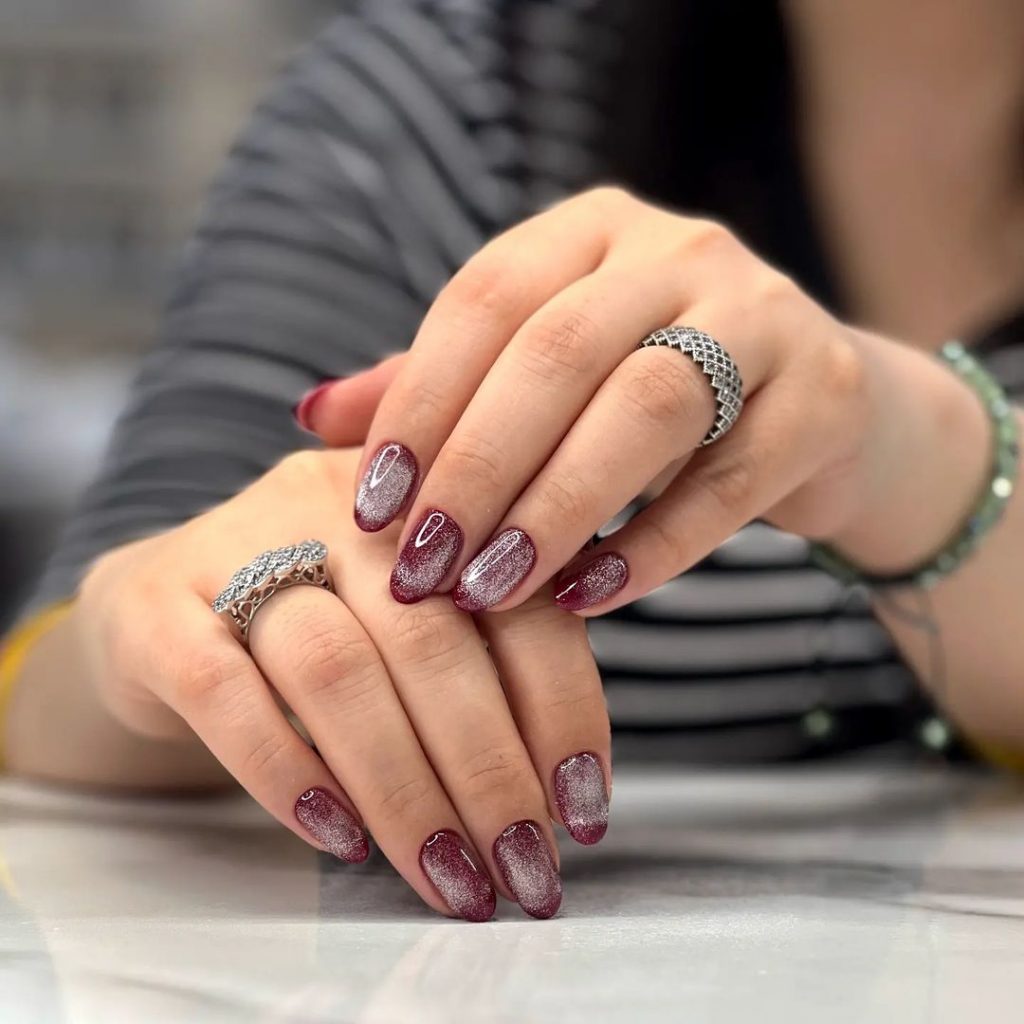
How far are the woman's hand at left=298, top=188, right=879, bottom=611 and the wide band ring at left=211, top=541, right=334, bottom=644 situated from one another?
0.03m

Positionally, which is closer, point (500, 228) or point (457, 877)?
point (457, 877)

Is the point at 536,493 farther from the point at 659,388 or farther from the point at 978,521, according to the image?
the point at 978,521

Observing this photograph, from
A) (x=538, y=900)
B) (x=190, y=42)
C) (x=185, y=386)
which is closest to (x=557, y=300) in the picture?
(x=538, y=900)

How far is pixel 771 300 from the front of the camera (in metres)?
0.53

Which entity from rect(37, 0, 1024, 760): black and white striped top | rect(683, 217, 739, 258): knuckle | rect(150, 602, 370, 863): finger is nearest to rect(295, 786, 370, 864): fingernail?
rect(150, 602, 370, 863): finger

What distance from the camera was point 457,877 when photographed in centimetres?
45

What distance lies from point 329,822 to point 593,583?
0.42 ft

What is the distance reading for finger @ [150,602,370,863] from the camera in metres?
0.46

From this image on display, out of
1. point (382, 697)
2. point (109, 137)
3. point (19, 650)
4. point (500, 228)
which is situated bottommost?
point (109, 137)

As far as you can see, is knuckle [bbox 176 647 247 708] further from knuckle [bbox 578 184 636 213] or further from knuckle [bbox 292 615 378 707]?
knuckle [bbox 578 184 636 213]

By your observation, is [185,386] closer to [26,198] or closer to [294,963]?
[294,963]

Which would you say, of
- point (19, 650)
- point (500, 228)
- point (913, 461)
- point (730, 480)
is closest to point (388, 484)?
point (730, 480)

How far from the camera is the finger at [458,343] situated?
1.56ft

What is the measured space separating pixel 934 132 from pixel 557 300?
0.63 m
